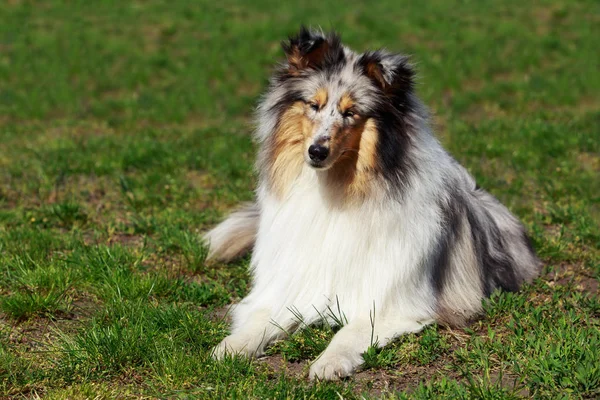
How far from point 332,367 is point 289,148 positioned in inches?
51.7

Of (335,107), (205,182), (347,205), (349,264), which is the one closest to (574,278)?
(349,264)

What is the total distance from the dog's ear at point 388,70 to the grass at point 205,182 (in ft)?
1.66

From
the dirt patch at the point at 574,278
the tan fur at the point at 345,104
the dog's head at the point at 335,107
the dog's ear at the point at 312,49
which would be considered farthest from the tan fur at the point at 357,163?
the dirt patch at the point at 574,278

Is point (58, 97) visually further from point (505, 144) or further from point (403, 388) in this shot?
point (403, 388)

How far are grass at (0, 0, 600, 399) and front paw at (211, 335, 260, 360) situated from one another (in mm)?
93

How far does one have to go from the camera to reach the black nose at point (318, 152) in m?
4.07

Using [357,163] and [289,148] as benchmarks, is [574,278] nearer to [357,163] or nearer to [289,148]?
[357,163]

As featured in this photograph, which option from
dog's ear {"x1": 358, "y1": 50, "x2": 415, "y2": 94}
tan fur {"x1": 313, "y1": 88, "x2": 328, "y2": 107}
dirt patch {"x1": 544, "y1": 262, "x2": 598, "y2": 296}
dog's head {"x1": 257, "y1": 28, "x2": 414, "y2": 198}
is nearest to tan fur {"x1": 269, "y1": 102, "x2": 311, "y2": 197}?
dog's head {"x1": 257, "y1": 28, "x2": 414, "y2": 198}

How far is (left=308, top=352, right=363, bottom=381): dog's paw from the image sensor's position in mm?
3816

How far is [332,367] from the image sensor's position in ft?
12.6

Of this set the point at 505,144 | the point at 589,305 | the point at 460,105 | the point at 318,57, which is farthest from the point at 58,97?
the point at 589,305

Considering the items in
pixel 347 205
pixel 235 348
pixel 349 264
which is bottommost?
pixel 235 348

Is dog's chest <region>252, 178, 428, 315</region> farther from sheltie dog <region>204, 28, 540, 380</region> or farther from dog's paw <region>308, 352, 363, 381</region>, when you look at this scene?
dog's paw <region>308, 352, 363, 381</region>

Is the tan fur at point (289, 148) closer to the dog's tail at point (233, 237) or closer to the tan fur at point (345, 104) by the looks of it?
the tan fur at point (345, 104)
